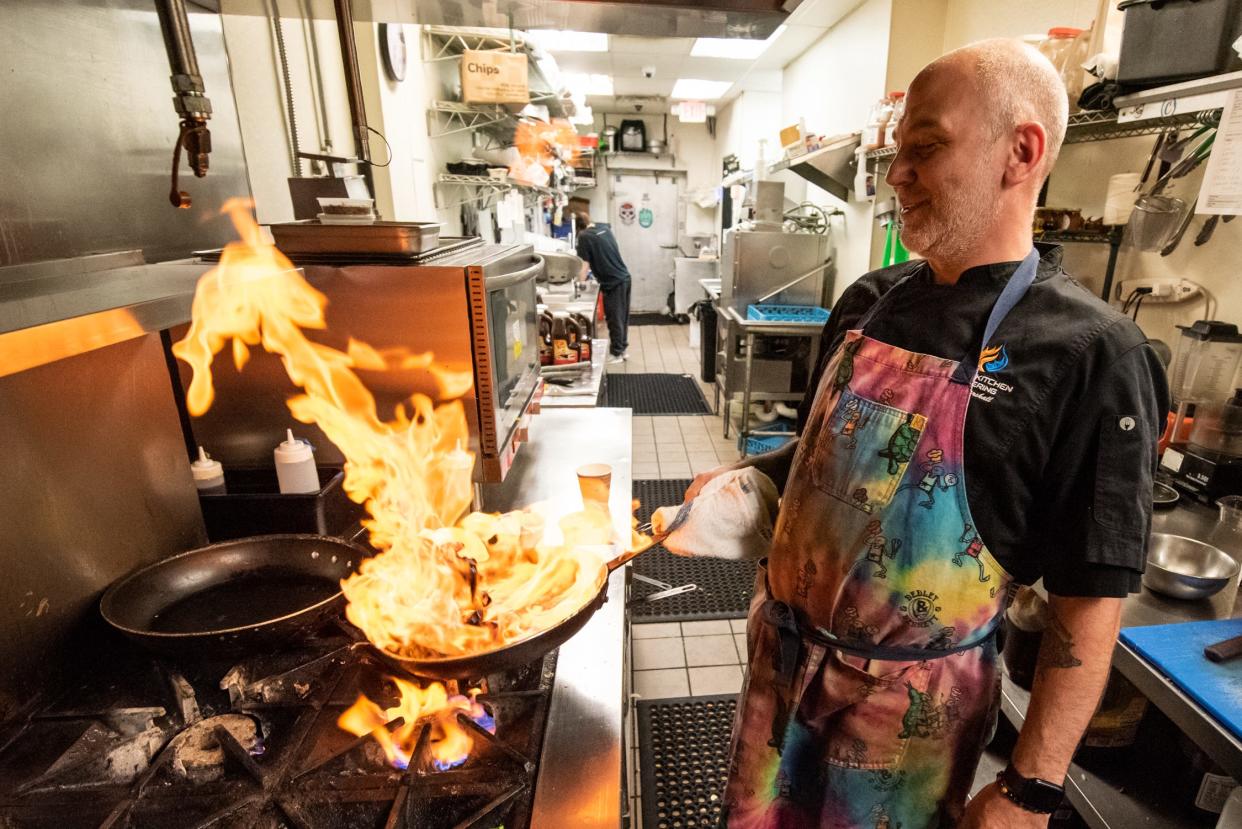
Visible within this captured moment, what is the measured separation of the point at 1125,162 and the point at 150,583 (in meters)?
3.57

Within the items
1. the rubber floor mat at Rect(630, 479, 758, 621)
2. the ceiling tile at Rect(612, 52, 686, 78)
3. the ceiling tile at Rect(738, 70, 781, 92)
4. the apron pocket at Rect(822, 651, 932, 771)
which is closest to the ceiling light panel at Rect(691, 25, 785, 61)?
the ceiling tile at Rect(612, 52, 686, 78)

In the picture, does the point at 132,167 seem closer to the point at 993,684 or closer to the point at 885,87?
the point at 993,684

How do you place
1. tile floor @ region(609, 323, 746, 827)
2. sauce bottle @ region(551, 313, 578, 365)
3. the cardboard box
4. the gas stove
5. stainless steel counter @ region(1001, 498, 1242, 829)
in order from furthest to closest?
1. sauce bottle @ region(551, 313, 578, 365)
2. the cardboard box
3. tile floor @ region(609, 323, 746, 827)
4. stainless steel counter @ region(1001, 498, 1242, 829)
5. the gas stove

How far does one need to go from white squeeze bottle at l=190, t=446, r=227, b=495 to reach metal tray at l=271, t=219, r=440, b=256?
0.57 m

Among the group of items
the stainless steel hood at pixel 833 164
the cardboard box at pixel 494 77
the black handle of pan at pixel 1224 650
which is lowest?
the black handle of pan at pixel 1224 650

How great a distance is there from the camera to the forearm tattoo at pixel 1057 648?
42.7 inches

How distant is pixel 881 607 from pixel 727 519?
44 cm

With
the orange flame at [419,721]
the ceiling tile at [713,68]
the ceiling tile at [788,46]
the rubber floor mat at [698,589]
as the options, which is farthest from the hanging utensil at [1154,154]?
the ceiling tile at [713,68]

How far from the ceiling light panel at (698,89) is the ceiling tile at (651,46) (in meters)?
1.63

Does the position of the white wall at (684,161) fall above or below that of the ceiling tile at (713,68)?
below

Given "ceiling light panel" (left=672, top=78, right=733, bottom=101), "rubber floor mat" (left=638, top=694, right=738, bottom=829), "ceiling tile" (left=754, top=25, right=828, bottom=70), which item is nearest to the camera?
"rubber floor mat" (left=638, top=694, right=738, bottom=829)

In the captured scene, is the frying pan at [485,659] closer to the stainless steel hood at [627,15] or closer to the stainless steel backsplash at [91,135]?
the stainless steel backsplash at [91,135]

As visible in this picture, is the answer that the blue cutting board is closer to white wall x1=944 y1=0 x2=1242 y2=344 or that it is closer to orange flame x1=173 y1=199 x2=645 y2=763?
orange flame x1=173 y1=199 x2=645 y2=763

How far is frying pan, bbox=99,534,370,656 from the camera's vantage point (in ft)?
3.43
